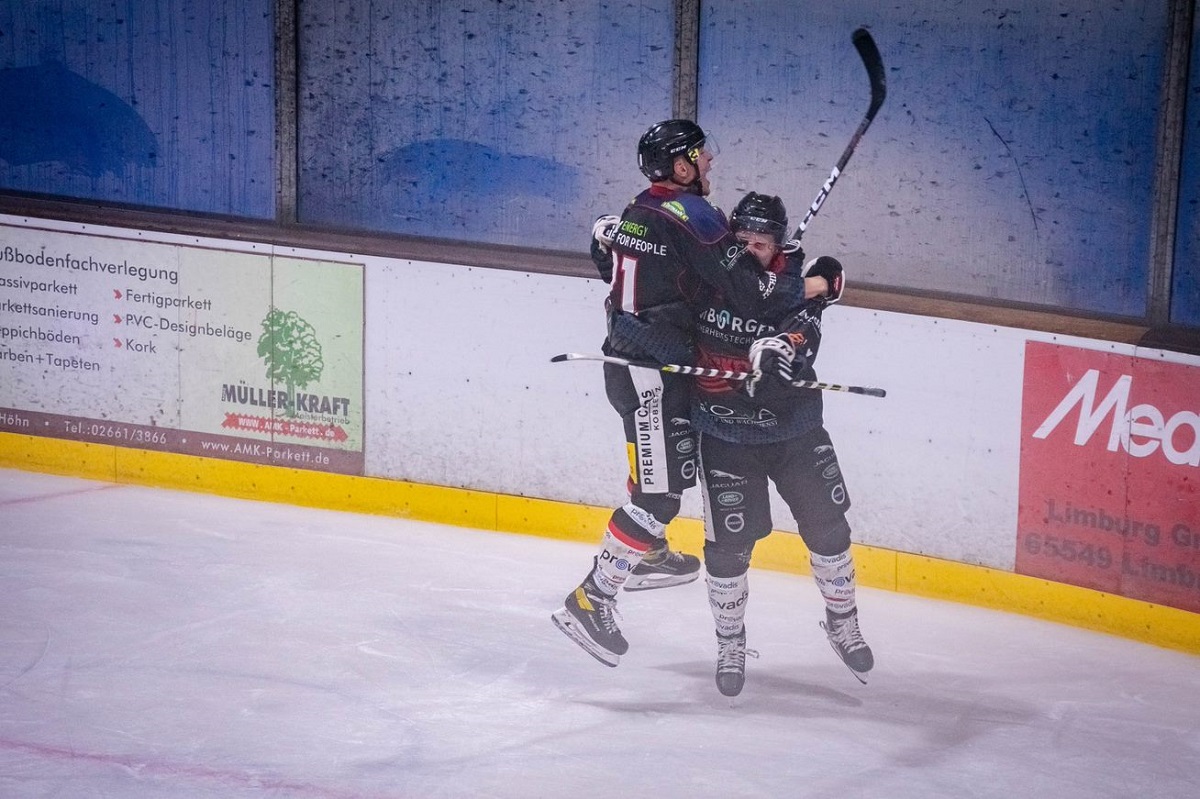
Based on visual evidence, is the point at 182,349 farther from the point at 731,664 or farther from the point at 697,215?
the point at 731,664

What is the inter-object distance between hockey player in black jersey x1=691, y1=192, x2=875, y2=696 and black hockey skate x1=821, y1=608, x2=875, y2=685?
46mm

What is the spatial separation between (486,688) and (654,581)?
1130mm

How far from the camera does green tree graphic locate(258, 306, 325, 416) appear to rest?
7.00 m

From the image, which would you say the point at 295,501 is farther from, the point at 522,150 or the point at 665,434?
A: the point at 665,434

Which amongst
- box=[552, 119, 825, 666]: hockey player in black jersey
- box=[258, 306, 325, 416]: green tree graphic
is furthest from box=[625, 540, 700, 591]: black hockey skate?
box=[258, 306, 325, 416]: green tree graphic

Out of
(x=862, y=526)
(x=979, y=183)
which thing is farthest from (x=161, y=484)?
(x=979, y=183)

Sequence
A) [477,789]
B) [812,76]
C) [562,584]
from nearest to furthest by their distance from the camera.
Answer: [477,789]
[562,584]
[812,76]

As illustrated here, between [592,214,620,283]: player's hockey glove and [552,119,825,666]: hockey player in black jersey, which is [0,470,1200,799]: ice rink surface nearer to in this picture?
[552,119,825,666]: hockey player in black jersey

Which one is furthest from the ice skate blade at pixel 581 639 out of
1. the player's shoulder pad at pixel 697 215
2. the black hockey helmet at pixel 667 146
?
the black hockey helmet at pixel 667 146

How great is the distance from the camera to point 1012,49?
6203 millimetres

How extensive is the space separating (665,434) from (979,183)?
1795 mm

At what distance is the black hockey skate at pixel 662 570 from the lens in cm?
603

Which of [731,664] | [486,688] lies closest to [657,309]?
[731,664]

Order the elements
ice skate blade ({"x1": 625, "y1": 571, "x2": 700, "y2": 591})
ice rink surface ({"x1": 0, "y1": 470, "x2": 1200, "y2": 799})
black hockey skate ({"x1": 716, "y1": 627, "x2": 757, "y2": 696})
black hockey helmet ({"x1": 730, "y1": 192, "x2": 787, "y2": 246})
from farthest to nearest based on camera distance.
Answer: ice skate blade ({"x1": 625, "y1": 571, "x2": 700, "y2": 591}) < black hockey skate ({"x1": 716, "y1": 627, "x2": 757, "y2": 696}) < black hockey helmet ({"x1": 730, "y1": 192, "x2": 787, "y2": 246}) < ice rink surface ({"x1": 0, "y1": 470, "x2": 1200, "y2": 799})
